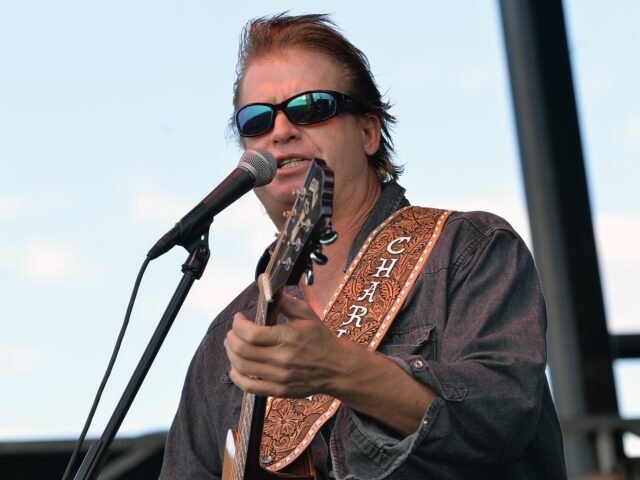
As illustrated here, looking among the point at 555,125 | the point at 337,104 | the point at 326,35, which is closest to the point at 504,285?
the point at 337,104

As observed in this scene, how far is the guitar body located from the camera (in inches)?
92.9

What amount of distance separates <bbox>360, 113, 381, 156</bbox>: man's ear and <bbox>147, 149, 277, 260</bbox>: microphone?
736 mm

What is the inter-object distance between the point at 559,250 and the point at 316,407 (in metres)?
3.32

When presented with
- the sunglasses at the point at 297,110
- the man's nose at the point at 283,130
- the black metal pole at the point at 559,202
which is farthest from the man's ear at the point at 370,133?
the black metal pole at the point at 559,202

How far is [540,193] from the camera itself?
18.4 feet

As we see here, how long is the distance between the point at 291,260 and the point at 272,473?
23.6 inches

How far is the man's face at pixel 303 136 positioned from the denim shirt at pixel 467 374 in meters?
0.15

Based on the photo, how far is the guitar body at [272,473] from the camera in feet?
7.74

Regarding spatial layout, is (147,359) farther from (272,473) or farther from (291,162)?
(291,162)

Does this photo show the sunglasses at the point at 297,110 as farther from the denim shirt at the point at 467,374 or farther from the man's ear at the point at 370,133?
the denim shirt at the point at 467,374

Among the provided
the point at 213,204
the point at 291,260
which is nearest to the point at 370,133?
the point at 213,204

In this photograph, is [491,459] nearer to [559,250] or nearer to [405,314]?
[405,314]

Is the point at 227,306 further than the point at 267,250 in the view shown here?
Yes

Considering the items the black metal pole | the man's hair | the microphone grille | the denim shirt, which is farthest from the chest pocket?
the black metal pole
